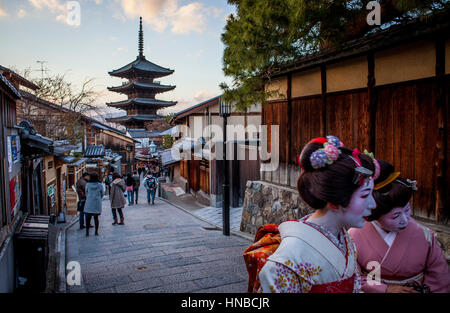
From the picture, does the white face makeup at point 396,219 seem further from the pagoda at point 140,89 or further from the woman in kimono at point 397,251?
the pagoda at point 140,89

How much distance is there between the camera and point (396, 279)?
2539mm

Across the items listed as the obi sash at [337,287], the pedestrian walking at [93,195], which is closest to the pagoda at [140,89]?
the pedestrian walking at [93,195]

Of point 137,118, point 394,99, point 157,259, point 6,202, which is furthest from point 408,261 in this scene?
point 137,118

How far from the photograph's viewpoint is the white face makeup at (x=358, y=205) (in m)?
2.01

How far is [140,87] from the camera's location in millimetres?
46594

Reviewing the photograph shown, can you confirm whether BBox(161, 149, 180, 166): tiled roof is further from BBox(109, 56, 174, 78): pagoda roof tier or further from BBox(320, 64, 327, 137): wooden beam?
BBox(109, 56, 174, 78): pagoda roof tier

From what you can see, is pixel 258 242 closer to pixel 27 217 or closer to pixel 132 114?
pixel 27 217

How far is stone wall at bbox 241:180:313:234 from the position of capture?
7473mm

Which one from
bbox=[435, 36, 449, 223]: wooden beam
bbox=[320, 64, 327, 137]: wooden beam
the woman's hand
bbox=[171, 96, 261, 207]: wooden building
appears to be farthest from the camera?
bbox=[171, 96, 261, 207]: wooden building

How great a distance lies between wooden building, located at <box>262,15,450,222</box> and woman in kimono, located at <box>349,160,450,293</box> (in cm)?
242

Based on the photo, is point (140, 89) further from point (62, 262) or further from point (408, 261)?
point (408, 261)

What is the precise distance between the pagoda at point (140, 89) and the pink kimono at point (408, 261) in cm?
4648

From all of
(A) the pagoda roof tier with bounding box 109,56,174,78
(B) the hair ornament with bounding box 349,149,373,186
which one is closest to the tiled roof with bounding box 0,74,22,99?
(B) the hair ornament with bounding box 349,149,373,186

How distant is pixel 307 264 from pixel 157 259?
5516 mm
